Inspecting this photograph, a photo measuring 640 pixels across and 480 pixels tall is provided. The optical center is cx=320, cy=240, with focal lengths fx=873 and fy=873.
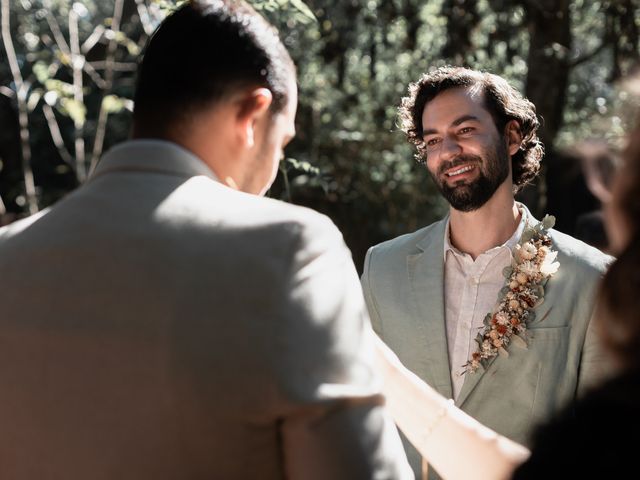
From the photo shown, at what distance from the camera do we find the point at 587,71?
15.4m

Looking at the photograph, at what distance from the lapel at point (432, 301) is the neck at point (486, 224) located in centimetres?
9

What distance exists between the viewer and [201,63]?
63.4 inches

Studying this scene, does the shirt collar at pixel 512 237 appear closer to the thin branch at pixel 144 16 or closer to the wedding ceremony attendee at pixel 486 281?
the wedding ceremony attendee at pixel 486 281

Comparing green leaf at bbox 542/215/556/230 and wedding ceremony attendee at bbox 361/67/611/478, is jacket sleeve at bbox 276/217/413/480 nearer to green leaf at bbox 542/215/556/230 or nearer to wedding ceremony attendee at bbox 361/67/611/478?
wedding ceremony attendee at bbox 361/67/611/478

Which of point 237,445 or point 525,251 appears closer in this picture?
point 237,445

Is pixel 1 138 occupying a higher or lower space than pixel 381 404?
lower

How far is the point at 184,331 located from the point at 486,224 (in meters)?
2.12

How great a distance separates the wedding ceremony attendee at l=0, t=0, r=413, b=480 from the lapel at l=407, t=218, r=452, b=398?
5.19 ft

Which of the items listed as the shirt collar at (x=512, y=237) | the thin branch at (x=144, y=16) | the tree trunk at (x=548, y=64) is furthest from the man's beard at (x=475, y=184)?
the tree trunk at (x=548, y=64)

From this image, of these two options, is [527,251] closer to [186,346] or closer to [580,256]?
[580,256]

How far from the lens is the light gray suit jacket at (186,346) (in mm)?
1385

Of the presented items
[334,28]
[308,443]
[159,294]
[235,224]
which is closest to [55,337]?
[159,294]

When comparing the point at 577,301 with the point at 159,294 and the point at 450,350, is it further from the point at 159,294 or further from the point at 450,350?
the point at 159,294

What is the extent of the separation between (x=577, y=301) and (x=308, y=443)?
1.82m
